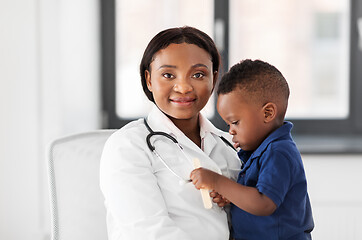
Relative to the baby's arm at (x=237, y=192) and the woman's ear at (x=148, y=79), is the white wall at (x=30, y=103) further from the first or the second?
the baby's arm at (x=237, y=192)

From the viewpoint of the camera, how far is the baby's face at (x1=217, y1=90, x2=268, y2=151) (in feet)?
3.88

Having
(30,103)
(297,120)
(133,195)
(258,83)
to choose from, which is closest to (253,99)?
(258,83)

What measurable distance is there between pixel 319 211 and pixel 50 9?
1600 mm

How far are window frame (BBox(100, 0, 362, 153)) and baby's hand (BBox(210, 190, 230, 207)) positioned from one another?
61.2 inches

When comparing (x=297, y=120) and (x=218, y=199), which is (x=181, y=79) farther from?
(x=297, y=120)

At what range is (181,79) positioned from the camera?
1.21 meters

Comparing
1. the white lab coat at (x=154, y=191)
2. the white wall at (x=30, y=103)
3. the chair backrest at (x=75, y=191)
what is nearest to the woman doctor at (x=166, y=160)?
the white lab coat at (x=154, y=191)

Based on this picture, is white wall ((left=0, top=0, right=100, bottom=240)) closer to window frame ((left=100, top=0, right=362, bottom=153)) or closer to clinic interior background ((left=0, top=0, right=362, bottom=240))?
clinic interior background ((left=0, top=0, right=362, bottom=240))

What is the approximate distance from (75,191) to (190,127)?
362 millimetres

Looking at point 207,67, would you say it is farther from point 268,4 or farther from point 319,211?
point 268,4

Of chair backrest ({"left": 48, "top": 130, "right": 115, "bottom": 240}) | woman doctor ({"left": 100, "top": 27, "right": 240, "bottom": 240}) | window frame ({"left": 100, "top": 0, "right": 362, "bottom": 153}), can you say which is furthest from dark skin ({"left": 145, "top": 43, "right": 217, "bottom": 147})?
window frame ({"left": 100, "top": 0, "right": 362, "bottom": 153})

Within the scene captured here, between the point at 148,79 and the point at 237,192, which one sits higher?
the point at 148,79

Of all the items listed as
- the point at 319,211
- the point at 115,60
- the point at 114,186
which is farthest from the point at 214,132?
the point at 115,60

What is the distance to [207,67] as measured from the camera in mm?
1245
